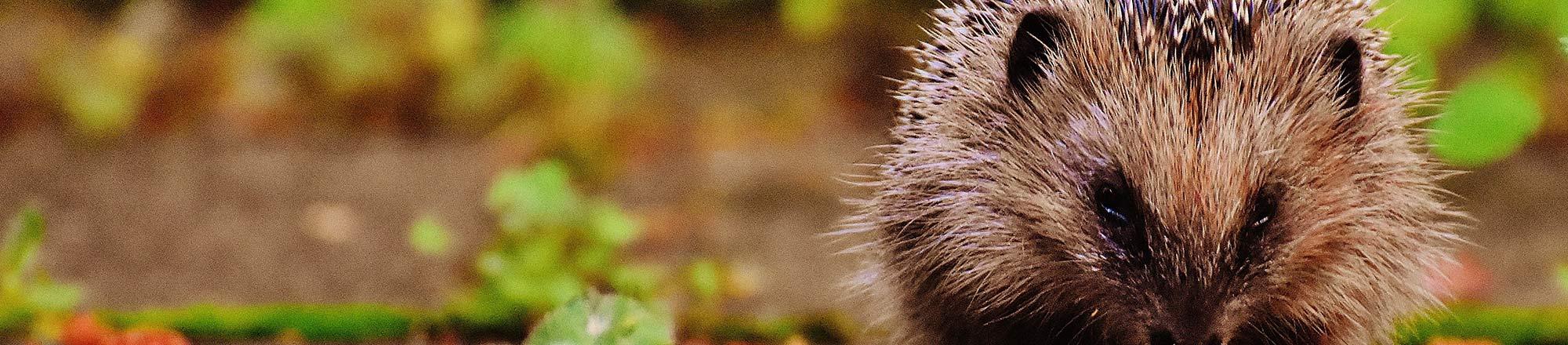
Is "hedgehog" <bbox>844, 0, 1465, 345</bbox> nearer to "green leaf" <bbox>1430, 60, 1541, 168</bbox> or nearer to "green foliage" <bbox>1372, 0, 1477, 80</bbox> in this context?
"green foliage" <bbox>1372, 0, 1477, 80</bbox>

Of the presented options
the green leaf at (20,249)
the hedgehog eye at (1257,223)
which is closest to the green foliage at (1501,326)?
the hedgehog eye at (1257,223)

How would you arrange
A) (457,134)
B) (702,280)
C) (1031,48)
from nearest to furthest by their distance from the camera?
(1031,48)
(702,280)
(457,134)

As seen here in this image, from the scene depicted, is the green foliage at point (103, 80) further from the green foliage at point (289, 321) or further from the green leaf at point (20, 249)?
the green foliage at point (289, 321)

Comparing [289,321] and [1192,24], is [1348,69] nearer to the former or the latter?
[1192,24]

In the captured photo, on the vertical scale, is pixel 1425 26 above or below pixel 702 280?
above

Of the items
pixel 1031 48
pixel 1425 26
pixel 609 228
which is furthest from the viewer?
pixel 1425 26

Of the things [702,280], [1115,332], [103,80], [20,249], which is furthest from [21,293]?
[1115,332]

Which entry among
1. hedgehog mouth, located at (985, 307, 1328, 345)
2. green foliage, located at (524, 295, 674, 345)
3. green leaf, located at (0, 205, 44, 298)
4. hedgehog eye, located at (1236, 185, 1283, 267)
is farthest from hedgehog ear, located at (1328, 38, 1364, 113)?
green leaf, located at (0, 205, 44, 298)

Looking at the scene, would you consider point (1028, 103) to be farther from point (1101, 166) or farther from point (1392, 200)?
point (1392, 200)
